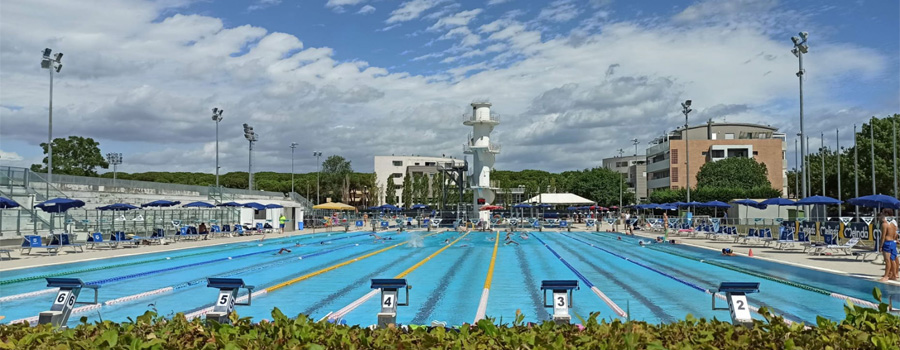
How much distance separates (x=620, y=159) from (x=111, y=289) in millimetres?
105534

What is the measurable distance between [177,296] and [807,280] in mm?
12487

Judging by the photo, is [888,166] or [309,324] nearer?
[309,324]

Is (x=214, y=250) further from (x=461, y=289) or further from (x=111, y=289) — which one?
(x=461, y=289)

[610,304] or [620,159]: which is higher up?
[620,159]

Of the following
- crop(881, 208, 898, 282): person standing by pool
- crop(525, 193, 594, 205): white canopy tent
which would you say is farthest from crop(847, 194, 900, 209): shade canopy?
crop(525, 193, 594, 205): white canopy tent

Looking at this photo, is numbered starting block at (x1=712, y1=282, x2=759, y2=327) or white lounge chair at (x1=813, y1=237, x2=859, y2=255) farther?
white lounge chair at (x1=813, y1=237, x2=859, y2=255)

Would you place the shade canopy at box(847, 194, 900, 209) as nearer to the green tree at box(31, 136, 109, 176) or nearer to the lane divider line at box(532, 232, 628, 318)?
the lane divider line at box(532, 232, 628, 318)

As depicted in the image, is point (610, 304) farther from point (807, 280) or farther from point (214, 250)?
point (214, 250)

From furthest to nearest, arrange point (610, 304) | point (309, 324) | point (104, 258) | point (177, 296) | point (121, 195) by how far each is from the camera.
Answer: point (121, 195) < point (104, 258) < point (177, 296) < point (610, 304) < point (309, 324)

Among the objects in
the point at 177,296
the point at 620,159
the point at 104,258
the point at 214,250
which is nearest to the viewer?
the point at 177,296

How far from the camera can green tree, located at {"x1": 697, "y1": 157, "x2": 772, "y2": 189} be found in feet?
210

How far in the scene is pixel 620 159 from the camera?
111438 mm

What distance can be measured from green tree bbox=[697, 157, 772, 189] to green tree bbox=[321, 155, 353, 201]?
54.2m

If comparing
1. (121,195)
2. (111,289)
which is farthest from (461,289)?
(121,195)
